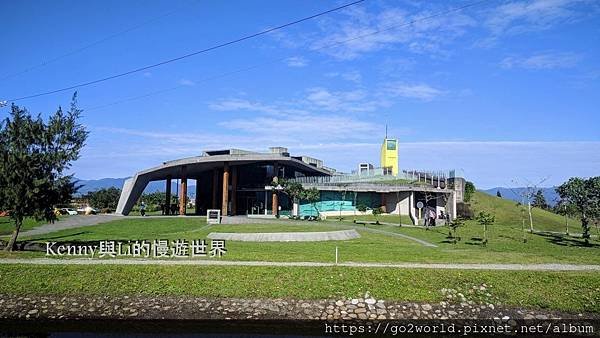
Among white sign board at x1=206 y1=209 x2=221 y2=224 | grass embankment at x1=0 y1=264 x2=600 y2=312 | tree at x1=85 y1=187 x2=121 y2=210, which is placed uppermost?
tree at x1=85 y1=187 x2=121 y2=210

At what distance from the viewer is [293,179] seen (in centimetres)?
6512

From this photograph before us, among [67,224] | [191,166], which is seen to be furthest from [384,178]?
[67,224]

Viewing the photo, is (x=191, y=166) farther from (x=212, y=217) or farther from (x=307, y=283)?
(x=307, y=283)

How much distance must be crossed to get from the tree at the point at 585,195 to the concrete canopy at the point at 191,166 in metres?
34.9

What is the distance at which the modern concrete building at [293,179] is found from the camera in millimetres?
61344

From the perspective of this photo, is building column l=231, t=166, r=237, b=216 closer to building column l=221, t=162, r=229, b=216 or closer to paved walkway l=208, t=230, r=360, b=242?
building column l=221, t=162, r=229, b=216

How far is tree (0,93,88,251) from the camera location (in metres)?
24.2

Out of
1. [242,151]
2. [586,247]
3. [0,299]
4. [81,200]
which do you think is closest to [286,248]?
[0,299]

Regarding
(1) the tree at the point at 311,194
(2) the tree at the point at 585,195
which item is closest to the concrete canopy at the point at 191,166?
(1) the tree at the point at 311,194

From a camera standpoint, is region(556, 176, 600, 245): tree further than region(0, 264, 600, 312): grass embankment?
Yes

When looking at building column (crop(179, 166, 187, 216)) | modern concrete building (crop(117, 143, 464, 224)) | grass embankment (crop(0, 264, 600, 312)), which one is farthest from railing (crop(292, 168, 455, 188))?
grass embankment (crop(0, 264, 600, 312))

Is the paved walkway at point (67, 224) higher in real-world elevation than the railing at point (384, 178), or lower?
lower

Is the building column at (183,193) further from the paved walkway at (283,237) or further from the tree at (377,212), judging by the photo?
the paved walkway at (283,237)

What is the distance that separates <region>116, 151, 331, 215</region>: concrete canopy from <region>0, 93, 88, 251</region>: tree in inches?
1366
